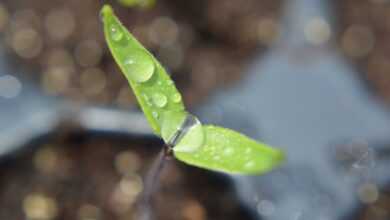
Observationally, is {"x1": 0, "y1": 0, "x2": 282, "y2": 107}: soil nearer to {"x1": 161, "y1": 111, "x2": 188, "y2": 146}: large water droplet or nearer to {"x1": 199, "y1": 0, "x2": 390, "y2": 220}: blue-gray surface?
{"x1": 199, "y1": 0, "x2": 390, "y2": 220}: blue-gray surface

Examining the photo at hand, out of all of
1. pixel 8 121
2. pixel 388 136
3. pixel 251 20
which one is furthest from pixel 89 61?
pixel 388 136

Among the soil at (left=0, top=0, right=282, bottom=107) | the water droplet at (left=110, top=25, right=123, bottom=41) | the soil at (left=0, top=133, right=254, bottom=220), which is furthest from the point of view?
the soil at (left=0, top=0, right=282, bottom=107)

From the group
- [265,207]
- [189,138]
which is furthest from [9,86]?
[189,138]

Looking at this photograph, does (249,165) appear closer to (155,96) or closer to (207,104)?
(155,96)

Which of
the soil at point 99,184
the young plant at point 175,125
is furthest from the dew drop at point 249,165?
the soil at point 99,184

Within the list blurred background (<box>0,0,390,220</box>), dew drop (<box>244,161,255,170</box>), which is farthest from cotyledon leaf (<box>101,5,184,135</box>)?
blurred background (<box>0,0,390,220</box>)

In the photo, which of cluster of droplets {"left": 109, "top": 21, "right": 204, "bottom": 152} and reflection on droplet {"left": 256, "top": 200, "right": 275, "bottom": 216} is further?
reflection on droplet {"left": 256, "top": 200, "right": 275, "bottom": 216}

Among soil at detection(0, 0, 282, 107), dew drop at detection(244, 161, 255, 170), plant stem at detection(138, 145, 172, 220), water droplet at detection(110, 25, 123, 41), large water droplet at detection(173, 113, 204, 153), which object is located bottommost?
soil at detection(0, 0, 282, 107)

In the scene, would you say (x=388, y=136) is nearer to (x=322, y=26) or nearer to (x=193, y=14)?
(x=322, y=26)
